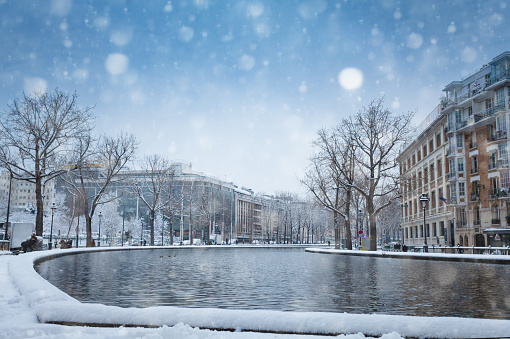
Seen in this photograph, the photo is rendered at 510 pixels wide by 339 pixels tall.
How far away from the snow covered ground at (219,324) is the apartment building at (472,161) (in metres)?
32.3

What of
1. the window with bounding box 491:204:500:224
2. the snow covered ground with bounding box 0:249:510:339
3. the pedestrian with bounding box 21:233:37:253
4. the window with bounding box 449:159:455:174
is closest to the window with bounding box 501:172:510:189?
the window with bounding box 491:204:500:224

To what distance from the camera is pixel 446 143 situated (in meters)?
42.9

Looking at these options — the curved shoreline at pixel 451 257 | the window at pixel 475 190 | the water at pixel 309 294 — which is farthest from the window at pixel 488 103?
the water at pixel 309 294

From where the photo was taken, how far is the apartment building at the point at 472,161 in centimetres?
3653

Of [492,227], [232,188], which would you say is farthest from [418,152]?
[232,188]

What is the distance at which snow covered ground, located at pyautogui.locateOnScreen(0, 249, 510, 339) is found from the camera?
4.53 m

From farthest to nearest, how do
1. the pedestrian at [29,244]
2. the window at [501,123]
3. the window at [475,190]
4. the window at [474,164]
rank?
the window at [474,164] → the window at [475,190] → the window at [501,123] → the pedestrian at [29,244]

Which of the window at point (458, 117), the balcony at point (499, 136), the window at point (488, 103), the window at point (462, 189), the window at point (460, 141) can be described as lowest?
the window at point (462, 189)

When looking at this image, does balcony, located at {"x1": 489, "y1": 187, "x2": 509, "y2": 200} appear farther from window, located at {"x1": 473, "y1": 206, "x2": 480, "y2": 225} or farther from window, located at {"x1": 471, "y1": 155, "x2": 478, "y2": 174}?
window, located at {"x1": 471, "y1": 155, "x2": 478, "y2": 174}

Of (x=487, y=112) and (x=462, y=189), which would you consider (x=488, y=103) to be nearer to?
(x=487, y=112)

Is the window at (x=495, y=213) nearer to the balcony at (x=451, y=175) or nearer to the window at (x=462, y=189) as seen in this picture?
the window at (x=462, y=189)

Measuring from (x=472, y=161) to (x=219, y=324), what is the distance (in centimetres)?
4052

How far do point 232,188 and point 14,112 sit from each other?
10595 centimetres

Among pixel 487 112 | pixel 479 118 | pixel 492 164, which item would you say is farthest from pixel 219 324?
pixel 479 118
